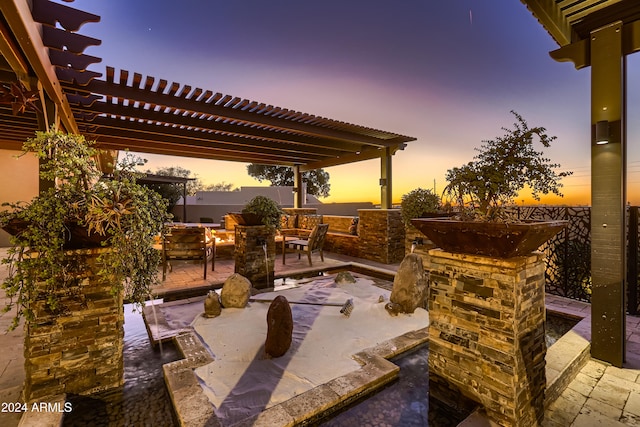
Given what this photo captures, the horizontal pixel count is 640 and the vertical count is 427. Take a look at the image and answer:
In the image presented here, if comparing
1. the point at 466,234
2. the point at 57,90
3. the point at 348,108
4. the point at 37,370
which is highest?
the point at 348,108

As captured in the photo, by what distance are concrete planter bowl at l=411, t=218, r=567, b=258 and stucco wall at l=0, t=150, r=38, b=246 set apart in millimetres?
10550

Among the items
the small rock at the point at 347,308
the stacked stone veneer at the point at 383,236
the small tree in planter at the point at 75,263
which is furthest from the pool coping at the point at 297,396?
the stacked stone veneer at the point at 383,236

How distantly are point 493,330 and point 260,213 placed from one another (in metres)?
3.97

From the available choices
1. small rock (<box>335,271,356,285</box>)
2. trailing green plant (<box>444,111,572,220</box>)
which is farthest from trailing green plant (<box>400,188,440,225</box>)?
trailing green plant (<box>444,111,572,220</box>)

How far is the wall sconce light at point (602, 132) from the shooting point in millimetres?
2385

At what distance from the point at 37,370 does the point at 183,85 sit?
3828 mm

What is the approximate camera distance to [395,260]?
283 inches

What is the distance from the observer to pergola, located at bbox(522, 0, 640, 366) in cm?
237

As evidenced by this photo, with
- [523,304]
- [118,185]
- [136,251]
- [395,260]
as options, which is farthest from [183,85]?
[395,260]

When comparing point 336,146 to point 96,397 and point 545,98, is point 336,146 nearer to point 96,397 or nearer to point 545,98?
point 545,98

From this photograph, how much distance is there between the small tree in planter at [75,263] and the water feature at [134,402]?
109 mm

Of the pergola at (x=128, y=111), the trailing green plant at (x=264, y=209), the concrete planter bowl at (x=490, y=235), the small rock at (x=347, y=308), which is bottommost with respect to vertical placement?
the small rock at (x=347, y=308)

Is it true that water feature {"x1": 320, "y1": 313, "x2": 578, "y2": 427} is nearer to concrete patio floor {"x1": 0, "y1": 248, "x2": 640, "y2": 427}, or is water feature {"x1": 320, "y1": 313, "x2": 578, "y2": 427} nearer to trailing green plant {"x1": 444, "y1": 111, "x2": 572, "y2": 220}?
concrete patio floor {"x1": 0, "y1": 248, "x2": 640, "y2": 427}

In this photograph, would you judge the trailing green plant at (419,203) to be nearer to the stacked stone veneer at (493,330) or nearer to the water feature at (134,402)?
the stacked stone veneer at (493,330)
